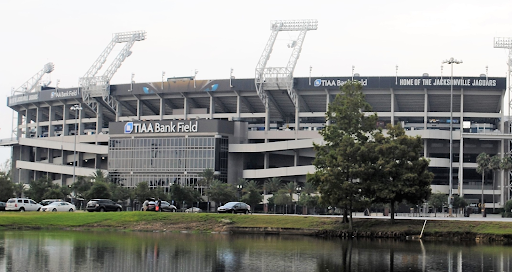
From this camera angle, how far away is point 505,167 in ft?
347

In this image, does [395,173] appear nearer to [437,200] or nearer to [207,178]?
[437,200]

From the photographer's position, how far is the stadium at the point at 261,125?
120 metres

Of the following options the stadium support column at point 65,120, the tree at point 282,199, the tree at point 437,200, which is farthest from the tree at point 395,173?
the stadium support column at point 65,120

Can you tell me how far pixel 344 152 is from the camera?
214 ft

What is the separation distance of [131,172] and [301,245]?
261 ft

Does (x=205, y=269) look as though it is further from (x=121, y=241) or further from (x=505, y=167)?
(x=505, y=167)

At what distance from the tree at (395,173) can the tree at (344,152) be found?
53.3 inches

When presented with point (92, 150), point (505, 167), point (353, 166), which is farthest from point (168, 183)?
point (353, 166)

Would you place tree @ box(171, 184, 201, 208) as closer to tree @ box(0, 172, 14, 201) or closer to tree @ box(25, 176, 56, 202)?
tree @ box(25, 176, 56, 202)

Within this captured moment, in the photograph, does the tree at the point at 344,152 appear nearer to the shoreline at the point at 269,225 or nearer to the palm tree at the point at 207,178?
the shoreline at the point at 269,225

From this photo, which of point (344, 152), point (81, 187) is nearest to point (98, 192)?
point (81, 187)

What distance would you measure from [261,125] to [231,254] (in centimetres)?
9055

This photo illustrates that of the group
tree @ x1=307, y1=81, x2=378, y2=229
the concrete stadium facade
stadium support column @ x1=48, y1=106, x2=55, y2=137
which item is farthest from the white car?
stadium support column @ x1=48, y1=106, x2=55, y2=137

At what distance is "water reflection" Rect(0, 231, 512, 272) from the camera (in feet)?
130
